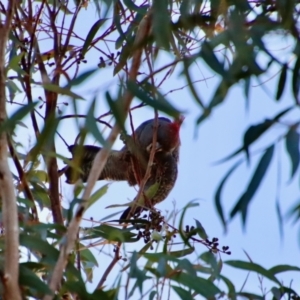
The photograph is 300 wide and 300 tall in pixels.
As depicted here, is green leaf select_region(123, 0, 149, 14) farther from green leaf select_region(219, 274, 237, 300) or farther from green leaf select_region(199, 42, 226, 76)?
green leaf select_region(219, 274, 237, 300)

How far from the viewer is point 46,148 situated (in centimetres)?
166

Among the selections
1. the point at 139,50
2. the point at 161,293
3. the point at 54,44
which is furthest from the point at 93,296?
the point at 54,44

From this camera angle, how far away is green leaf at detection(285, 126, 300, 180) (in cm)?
147

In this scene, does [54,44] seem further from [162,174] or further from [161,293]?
[161,293]

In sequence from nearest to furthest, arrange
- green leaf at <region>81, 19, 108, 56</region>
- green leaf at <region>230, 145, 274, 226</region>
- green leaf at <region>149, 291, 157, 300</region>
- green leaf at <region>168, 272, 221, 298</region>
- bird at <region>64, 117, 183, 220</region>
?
green leaf at <region>230, 145, 274, 226</region>
green leaf at <region>168, 272, 221, 298</region>
green leaf at <region>149, 291, 157, 300</region>
green leaf at <region>81, 19, 108, 56</region>
bird at <region>64, 117, 183, 220</region>

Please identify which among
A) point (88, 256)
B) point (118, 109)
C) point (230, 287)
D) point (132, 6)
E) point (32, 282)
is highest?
point (132, 6)

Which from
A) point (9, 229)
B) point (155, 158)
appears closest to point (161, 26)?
point (9, 229)

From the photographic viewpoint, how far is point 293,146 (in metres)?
1.47

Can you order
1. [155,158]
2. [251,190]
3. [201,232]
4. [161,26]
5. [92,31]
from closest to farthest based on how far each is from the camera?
[161,26], [251,190], [201,232], [92,31], [155,158]

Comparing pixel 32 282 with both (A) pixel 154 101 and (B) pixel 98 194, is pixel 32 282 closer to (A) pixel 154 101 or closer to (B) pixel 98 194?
(B) pixel 98 194

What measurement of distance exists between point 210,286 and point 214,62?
18.9 inches

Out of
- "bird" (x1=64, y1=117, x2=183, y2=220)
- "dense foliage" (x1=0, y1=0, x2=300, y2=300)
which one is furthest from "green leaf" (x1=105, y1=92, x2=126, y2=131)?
"bird" (x1=64, y1=117, x2=183, y2=220)

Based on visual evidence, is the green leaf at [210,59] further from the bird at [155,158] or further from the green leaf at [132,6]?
the bird at [155,158]

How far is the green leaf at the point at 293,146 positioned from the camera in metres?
1.47
